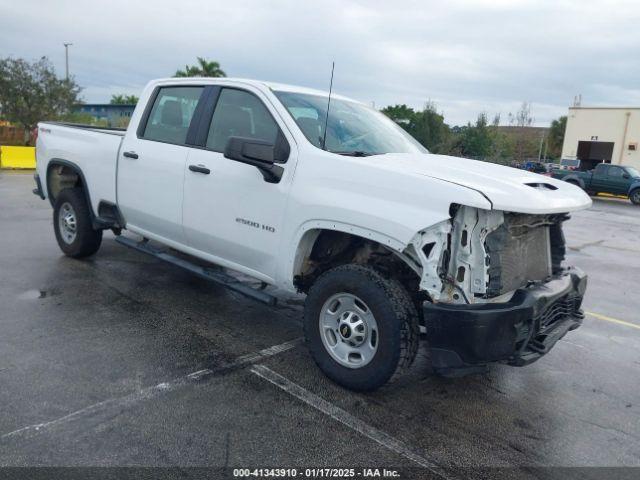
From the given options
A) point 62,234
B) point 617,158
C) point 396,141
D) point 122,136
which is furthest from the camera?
point 617,158

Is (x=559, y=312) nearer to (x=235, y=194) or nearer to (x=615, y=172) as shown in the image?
(x=235, y=194)

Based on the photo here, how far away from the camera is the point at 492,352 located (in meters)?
3.23

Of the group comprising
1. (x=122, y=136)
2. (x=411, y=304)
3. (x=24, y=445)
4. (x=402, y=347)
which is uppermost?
(x=122, y=136)

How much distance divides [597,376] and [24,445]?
160 inches

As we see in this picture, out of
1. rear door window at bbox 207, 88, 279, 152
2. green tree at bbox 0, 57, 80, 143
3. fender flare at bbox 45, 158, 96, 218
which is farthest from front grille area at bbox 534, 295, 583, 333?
green tree at bbox 0, 57, 80, 143

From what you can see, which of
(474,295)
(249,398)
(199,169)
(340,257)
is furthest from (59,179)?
(474,295)

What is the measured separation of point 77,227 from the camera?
633cm

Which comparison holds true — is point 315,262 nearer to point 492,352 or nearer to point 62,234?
point 492,352

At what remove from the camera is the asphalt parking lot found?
119 inches

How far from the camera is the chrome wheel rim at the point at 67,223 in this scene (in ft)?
21.0

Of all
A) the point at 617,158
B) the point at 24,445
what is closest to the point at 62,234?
the point at 24,445

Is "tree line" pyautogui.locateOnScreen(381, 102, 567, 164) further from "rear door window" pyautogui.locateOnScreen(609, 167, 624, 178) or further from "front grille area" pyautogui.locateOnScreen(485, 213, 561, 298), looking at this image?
"front grille area" pyautogui.locateOnScreen(485, 213, 561, 298)

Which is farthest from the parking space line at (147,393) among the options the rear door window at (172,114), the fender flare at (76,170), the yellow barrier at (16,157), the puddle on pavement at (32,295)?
the yellow barrier at (16,157)

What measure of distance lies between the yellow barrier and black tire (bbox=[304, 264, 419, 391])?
17.8 m
